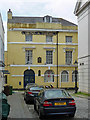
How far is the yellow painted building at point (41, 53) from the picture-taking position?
37081mm

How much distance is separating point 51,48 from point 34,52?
293 centimetres

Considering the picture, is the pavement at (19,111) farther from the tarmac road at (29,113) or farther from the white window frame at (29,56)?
the white window frame at (29,56)

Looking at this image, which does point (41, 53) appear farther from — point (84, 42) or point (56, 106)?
point (56, 106)

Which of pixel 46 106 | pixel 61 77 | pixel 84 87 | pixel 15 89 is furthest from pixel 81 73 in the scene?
pixel 46 106

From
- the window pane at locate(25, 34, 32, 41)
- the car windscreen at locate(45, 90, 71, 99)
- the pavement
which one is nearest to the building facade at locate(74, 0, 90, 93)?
the window pane at locate(25, 34, 32, 41)

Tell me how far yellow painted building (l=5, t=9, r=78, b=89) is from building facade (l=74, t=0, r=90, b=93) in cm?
928

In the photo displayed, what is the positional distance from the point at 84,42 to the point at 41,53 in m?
12.0

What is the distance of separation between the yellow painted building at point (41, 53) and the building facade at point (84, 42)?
9276 mm

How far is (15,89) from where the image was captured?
120ft

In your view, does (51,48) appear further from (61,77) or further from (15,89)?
(15,89)

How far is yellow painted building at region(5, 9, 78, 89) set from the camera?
122 feet

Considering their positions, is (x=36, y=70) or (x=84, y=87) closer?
(x=84, y=87)

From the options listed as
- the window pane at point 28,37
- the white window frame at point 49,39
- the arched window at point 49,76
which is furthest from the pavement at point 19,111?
the white window frame at point 49,39

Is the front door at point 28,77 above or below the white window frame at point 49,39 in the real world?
below
